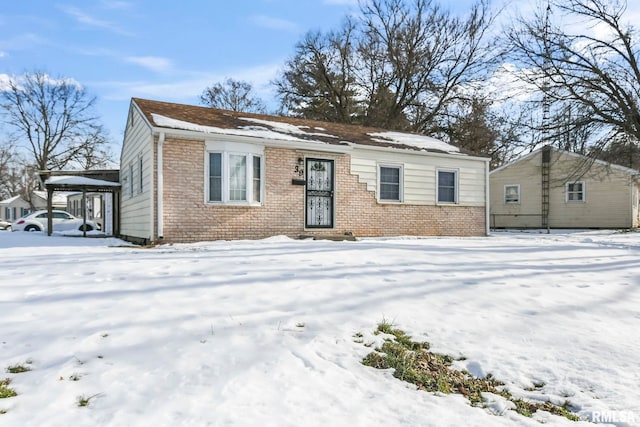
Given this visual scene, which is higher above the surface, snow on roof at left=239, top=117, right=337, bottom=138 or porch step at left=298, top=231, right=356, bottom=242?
snow on roof at left=239, top=117, right=337, bottom=138

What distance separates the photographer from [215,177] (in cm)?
1132

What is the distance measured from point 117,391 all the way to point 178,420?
0.55 metres

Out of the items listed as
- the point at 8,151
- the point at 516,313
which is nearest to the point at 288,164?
the point at 516,313

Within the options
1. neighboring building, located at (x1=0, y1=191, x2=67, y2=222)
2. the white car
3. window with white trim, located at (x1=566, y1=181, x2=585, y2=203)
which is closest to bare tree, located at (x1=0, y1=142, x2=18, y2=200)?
neighboring building, located at (x1=0, y1=191, x2=67, y2=222)

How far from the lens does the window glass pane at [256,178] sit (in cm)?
1177

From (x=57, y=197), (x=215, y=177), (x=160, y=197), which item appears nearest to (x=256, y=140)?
(x=215, y=177)

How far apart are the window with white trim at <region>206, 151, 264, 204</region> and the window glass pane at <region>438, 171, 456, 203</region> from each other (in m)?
6.43

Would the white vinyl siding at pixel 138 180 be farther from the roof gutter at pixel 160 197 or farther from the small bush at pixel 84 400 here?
the small bush at pixel 84 400

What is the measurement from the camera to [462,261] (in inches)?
298

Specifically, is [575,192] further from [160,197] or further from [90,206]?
[90,206]

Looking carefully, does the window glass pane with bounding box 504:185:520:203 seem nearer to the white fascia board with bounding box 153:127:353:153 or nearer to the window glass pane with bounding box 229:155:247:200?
the white fascia board with bounding box 153:127:353:153

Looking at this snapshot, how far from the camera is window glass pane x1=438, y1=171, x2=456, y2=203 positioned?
1488 cm

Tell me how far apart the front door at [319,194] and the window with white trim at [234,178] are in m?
1.59

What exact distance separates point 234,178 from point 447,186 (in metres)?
7.52
